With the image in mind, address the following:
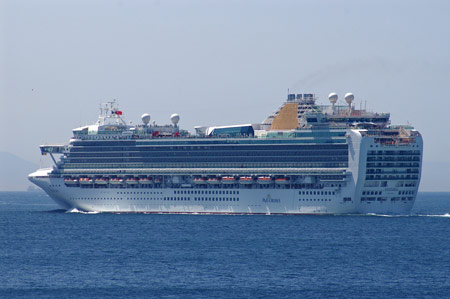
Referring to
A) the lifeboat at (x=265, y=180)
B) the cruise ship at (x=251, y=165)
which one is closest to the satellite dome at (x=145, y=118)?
the cruise ship at (x=251, y=165)

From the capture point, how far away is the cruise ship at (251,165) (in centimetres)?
10319

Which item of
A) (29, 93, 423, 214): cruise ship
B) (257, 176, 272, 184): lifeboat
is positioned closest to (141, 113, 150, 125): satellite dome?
(29, 93, 423, 214): cruise ship

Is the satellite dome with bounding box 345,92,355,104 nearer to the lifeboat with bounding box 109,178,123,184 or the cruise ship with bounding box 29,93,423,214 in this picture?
the cruise ship with bounding box 29,93,423,214

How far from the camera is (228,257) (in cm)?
7275

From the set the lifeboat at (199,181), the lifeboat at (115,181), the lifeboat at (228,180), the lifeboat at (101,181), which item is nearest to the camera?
the lifeboat at (228,180)

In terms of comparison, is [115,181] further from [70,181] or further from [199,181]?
[199,181]

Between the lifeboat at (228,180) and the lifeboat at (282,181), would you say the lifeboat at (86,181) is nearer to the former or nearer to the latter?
the lifeboat at (228,180)

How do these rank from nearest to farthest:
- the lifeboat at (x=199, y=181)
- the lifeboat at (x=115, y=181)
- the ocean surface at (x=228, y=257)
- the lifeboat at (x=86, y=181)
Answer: the ocean surface at (x=228, y=257) → the lifeboat at (x=199, y=181) → the lifeboat at (x=115, y=181) → the lifeboat at (x=86, y=181)

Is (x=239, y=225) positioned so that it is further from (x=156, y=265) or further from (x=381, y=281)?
(x=381, y=281)

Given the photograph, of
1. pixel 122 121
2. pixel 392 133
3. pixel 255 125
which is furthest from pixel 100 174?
pixel 392 133

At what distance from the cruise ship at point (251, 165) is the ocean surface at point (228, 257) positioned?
3074 mm

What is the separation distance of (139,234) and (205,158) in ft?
79.3

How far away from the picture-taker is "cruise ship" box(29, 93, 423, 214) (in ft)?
339

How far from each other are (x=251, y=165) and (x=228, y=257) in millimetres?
37040
